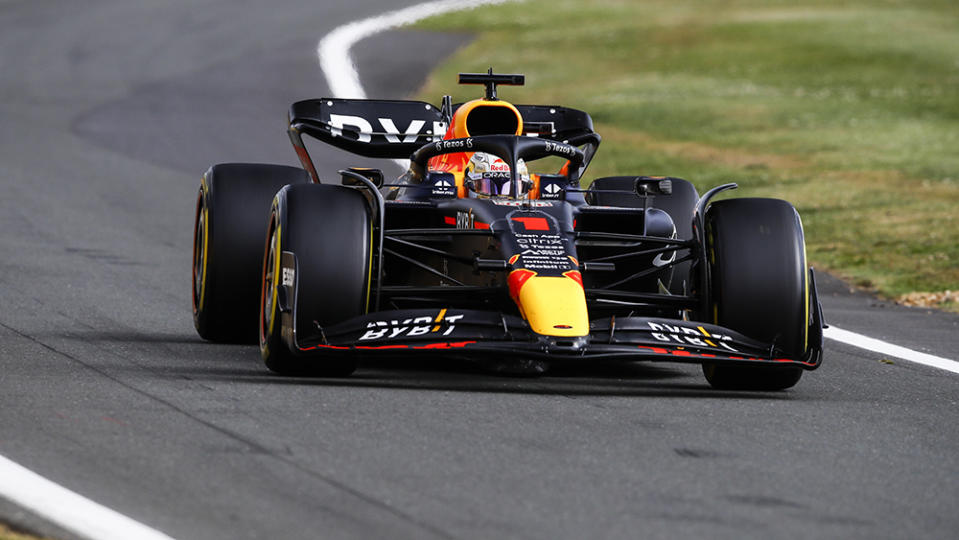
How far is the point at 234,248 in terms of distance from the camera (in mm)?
9906

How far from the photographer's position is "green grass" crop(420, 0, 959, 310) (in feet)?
60.6

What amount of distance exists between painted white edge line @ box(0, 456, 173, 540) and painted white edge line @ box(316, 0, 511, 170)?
18.0m

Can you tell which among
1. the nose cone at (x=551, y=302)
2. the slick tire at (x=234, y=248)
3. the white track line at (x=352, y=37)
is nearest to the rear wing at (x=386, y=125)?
the slick tire at (x=234, y=248)

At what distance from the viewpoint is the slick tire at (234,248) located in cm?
991

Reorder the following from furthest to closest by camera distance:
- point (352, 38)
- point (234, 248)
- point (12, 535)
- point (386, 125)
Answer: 1. point (352, 38)
2. point (386, 125)
3. point (234, 248)
4. point (12, 535)

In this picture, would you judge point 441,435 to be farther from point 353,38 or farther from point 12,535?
point 353,38

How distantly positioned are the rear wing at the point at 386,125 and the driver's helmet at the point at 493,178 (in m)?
1.15

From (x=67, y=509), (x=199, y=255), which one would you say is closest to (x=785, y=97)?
(x=199, y=255)

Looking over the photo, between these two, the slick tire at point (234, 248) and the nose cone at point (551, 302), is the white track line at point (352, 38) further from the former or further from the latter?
the nose cone at point (551, 302)

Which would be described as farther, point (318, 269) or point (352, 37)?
point (352, 37)

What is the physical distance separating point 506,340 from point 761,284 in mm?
1423

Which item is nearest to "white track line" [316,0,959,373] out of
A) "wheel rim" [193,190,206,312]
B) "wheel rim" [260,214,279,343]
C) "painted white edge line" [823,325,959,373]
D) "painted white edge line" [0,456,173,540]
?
"painted white edge line" [823,325,959,373]

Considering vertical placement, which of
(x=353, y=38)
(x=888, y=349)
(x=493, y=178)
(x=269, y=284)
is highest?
(x=493, y=178)

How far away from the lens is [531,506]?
220 inches
